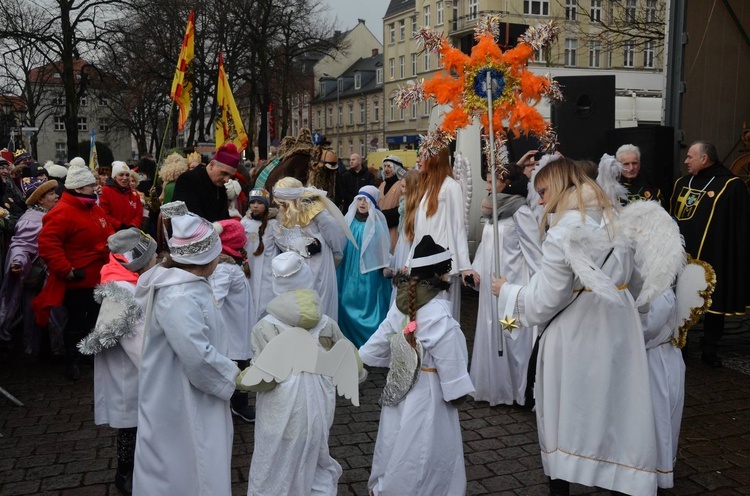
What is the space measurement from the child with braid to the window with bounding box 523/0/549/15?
4854 centimetres

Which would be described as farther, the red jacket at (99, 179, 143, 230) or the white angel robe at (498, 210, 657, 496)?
the red jacket at (99, 179, 143, 230)

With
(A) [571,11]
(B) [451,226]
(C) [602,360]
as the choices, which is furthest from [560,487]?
(A) [571,11]

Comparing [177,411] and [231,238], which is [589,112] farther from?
[177,411]

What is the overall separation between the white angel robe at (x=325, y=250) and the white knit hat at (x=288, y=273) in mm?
1718

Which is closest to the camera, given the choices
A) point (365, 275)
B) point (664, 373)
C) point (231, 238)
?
point (664, 373)

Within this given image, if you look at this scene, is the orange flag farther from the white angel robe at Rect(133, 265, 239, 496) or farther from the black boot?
the black boot

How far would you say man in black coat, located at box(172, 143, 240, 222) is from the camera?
6406 millimetres

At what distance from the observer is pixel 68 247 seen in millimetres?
7012

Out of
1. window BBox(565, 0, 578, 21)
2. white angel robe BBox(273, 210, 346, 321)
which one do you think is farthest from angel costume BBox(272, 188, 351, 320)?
window BBox(565, 0, 578, 21)

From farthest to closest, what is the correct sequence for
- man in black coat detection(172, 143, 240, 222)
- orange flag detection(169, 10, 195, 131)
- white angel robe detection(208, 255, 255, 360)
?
orange flag detection(169, 10, 195, 131), man in black coat detection(172, 143, 240, 222), white angel robe detection(208, 255, 255, 360)

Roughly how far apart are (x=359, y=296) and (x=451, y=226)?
184 centimetres

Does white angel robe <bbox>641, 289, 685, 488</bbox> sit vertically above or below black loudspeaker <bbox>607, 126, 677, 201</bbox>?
below

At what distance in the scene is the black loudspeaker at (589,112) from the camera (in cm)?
886

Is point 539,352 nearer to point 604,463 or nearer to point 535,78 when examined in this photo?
point 604,463
